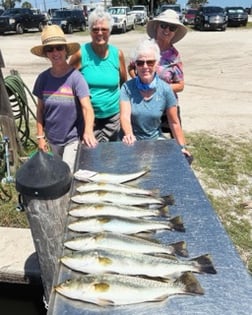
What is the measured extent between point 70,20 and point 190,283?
30.2 meters

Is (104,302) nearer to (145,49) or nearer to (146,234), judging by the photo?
(146,234)

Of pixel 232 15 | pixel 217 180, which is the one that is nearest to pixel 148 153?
pixel 217 180

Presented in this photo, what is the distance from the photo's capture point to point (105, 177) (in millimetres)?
3016

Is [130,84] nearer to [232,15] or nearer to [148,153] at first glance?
[148,153]

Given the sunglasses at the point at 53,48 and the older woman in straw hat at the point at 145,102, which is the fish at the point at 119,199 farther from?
the sunglasses at the point at 53,48

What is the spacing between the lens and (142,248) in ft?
7.16

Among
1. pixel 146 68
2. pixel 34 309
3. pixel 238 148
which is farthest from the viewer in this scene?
pixel 238 148

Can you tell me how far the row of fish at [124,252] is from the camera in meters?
1.89

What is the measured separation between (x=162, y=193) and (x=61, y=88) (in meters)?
1.52

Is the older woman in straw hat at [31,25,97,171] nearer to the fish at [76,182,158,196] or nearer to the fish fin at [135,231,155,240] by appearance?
the fish at [76,182,158,196]

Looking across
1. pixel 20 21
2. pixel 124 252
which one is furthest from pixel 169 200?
pixel 20 21

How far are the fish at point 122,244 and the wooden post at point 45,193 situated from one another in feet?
0.85

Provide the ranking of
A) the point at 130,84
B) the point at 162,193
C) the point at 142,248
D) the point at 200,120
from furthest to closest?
1. the point at 200,120
2. the point at 130,84
3. the point at 162,193
4. the point at 142,248

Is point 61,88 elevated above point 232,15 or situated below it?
above
